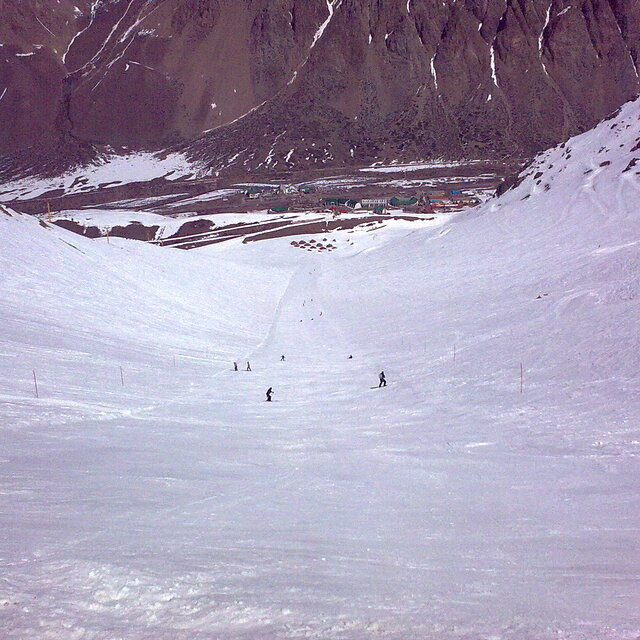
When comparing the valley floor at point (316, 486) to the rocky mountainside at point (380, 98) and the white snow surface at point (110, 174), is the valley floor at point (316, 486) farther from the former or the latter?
the rocky mountainside at point (380, 98)

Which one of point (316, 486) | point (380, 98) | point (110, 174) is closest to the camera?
point (316, 486)

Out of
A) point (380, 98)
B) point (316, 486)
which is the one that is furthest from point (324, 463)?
point (380, 98)

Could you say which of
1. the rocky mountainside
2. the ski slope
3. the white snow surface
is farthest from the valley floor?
the rocky mountainside

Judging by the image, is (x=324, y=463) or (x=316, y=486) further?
(x=324, y=463)

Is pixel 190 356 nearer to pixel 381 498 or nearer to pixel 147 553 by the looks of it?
pixel 381 498

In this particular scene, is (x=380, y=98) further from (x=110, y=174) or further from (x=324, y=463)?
(x=324, y=463)

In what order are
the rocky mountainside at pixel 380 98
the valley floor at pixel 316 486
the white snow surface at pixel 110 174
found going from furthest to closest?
the rocky mountainside at pixel 380 98 < the white snow surface at pixel 110 174 < the valley floor at pixel 316 486

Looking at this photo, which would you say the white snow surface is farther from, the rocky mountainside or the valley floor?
the valley floor

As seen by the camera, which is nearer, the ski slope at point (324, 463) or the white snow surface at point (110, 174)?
the ski slope at point (324, 463)

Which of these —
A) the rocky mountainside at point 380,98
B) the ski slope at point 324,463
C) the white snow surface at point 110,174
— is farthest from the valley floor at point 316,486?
the rocky mountainside at point 380,98
